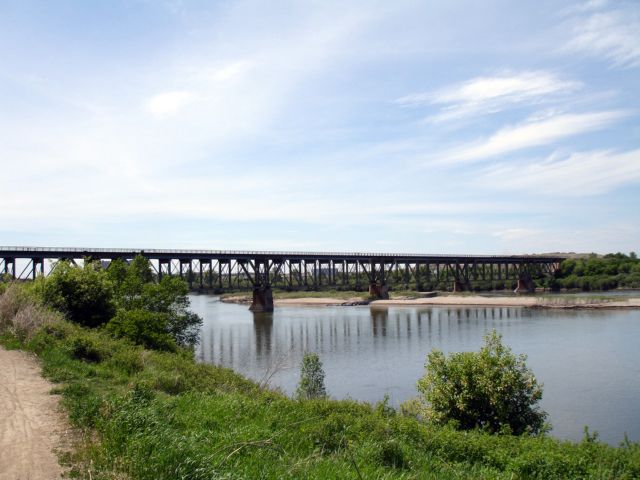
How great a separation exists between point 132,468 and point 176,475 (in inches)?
32.4

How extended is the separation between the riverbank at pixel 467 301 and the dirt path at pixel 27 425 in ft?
289

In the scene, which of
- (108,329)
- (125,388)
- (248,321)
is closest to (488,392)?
(125,388)

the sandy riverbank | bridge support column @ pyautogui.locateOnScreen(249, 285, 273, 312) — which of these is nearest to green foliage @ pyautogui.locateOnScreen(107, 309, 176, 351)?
bridge support column @ pyautogui.locateOnScreen(249, 285, 273, 312)

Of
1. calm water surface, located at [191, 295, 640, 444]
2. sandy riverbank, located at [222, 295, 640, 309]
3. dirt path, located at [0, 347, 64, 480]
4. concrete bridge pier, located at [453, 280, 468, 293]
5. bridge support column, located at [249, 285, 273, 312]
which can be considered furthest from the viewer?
concrete bridge pier, located at [453, 280, 468, 293]

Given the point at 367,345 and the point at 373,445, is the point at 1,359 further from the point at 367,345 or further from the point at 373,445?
the point at 367,345

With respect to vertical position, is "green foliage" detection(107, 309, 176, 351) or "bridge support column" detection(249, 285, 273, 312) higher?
"green foliage" detection(107, 309, 176, 351)

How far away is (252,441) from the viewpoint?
9367 mm

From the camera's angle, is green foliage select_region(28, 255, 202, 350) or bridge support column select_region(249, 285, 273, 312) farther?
bridge support column select_region(249, 285, 273, 312)

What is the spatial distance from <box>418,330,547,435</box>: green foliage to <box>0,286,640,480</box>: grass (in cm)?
297

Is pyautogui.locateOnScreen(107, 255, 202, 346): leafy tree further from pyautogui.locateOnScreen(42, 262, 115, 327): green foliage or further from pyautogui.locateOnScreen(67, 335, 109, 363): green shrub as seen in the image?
pyautogui.locateOnScreen(67, 335, 109, 363): green shrub

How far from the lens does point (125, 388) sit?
14430mm

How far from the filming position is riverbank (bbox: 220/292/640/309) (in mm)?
86688

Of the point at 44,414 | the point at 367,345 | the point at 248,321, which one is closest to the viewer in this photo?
the point at 44,414

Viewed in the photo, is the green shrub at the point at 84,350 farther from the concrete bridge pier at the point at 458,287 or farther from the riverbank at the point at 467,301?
the concrete bridge pier at the point at 458,287
